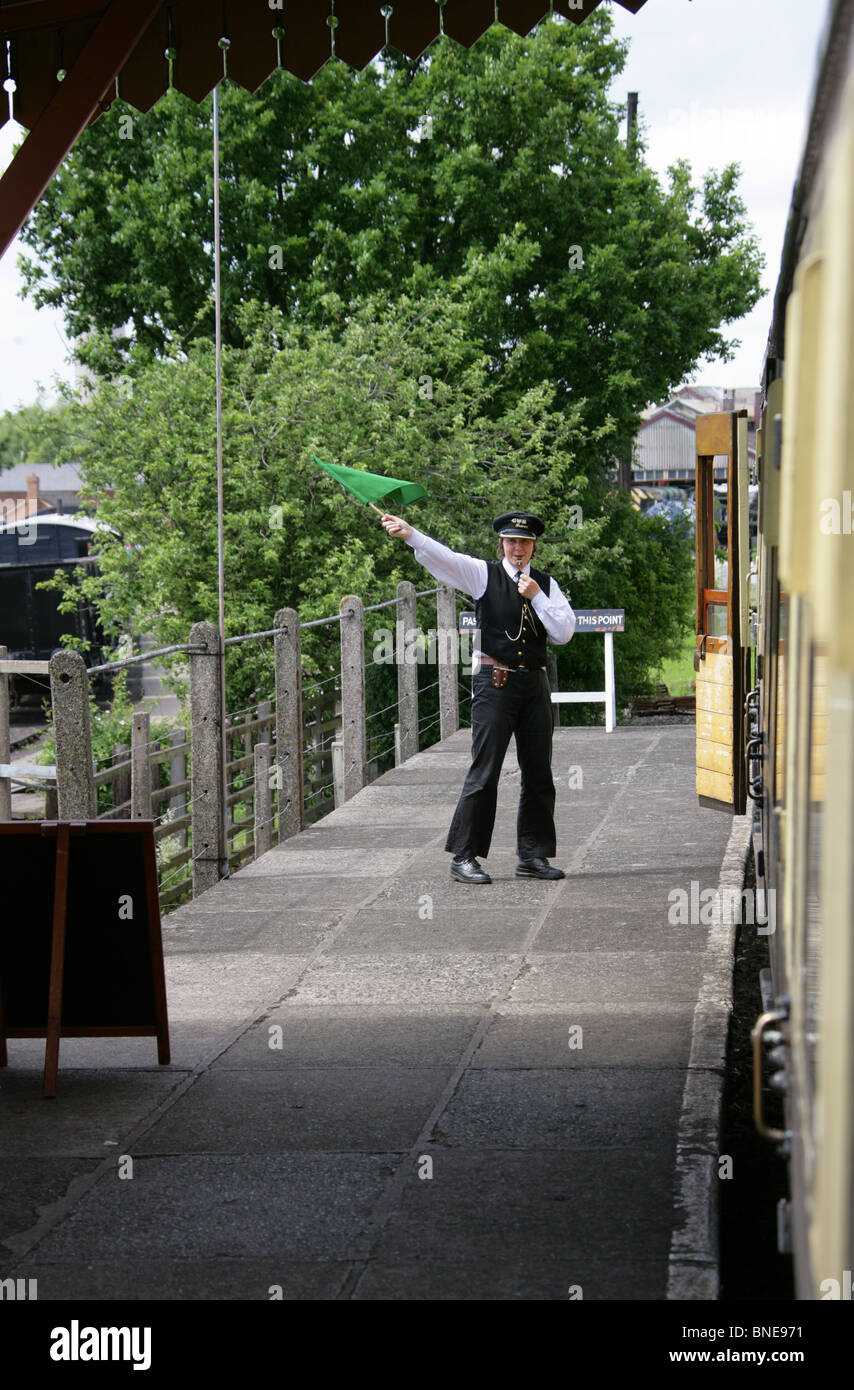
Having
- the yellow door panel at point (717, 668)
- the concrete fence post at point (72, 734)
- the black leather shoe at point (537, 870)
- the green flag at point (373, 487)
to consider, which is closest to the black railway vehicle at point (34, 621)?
the yellow door panel at point (717, 668)

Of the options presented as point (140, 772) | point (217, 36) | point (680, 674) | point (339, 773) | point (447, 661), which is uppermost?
point (217, 36)

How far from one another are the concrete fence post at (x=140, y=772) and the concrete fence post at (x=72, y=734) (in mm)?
3327

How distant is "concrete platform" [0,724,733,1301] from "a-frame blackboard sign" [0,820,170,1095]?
231 millimetres

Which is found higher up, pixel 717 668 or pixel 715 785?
pixel 717 668

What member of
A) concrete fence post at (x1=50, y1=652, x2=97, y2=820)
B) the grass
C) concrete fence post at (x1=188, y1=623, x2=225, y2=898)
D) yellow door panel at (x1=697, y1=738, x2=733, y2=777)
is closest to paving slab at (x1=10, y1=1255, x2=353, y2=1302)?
concrete fence post at (x1=50, y1=652, x2=97, y2=820)

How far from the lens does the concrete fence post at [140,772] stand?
12.2m

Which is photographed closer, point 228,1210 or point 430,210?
point 228,1210

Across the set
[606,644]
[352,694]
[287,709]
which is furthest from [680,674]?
[287,709]

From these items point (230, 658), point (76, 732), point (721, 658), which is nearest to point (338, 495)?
point (230, 658)

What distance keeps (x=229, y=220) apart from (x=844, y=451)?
2868 cm

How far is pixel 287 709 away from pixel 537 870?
2.92 metres

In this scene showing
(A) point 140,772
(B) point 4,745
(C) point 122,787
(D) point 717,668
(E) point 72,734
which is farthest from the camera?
(B) point 4,745

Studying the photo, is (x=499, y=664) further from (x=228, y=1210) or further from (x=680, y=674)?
(x=680, y=674)

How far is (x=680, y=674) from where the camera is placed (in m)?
45.2
